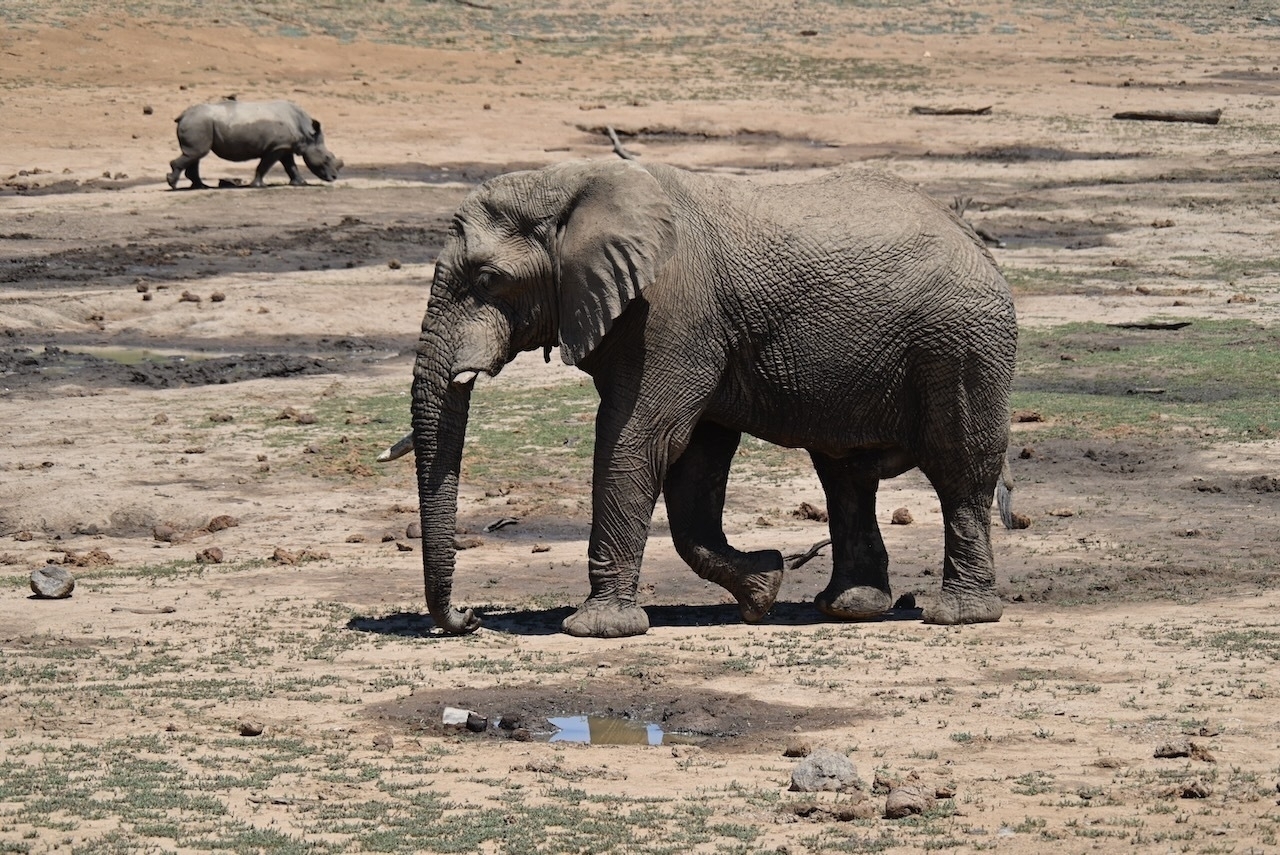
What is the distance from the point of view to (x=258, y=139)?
3127 cm

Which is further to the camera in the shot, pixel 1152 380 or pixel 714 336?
pixel 1152 380

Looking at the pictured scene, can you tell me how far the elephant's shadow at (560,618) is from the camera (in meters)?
10.6

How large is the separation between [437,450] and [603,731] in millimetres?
2010

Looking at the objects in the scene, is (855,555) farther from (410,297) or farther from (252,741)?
(410,297)

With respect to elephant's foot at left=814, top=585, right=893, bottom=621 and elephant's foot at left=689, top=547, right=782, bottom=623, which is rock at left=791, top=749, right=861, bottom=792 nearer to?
elephant's foot at left=689, top=547, right=782, bottom=623

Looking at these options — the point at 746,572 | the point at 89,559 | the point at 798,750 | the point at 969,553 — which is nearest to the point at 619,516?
the point at 746,572

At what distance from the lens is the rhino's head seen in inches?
1225

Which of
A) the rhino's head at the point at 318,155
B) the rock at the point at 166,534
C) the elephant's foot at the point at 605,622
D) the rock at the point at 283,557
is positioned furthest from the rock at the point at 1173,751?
the rhino's head at the point at 318,155

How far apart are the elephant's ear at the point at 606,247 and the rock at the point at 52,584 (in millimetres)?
3213

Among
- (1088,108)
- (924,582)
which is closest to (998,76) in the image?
(1088,108)

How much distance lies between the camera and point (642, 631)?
1046 cm

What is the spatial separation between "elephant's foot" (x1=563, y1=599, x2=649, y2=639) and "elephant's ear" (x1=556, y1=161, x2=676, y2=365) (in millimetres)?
1266

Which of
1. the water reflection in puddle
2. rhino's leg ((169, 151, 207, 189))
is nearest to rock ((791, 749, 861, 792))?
the water reflection in puddle

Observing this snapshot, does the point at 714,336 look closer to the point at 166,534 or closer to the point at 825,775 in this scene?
the point at 825,775
